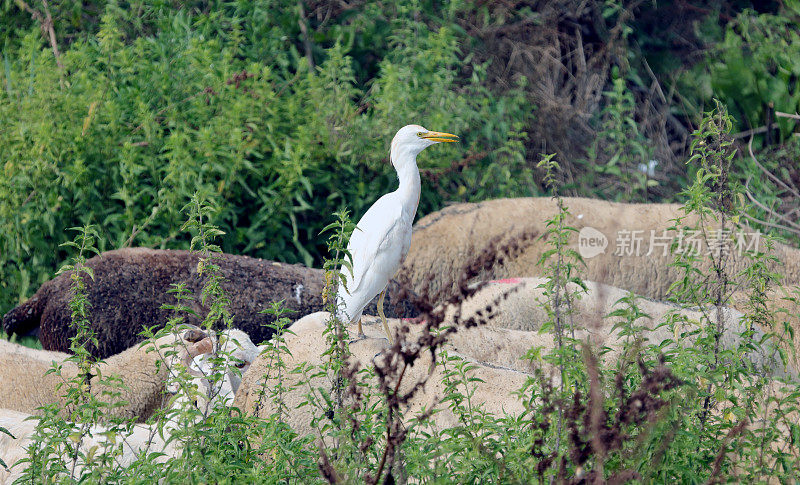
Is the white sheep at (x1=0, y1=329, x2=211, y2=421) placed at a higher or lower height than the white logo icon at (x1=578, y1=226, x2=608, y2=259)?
lower

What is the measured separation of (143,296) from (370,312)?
1.68 meters

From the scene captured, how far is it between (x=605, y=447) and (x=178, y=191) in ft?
16.3

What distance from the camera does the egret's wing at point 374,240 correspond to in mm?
4504

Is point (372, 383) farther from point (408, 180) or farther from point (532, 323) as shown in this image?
point (532, 323)

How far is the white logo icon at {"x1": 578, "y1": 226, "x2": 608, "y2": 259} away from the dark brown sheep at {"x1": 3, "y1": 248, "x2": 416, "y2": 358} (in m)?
1.53

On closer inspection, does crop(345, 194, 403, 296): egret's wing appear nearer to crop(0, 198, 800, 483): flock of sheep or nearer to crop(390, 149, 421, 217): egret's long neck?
crop(390, 149, 421, 217): egret's long neck

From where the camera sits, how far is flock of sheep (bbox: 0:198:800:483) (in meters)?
4.02

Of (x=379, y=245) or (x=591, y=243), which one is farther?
(x=591, y=243)

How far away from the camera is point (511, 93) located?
9.05m

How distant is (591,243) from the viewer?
716 centimetres

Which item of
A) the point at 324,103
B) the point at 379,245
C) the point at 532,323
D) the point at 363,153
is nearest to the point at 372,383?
the point at 379,245

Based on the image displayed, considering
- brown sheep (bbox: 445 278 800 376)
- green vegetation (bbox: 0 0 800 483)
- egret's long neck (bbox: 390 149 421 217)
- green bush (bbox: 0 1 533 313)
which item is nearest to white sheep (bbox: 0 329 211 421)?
green vegetation (bbox: 0 0 800 483)

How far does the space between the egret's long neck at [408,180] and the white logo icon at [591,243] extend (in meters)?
2.71

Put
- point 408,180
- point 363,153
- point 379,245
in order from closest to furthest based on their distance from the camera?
point 379,245, point 408,180, point 363,153
